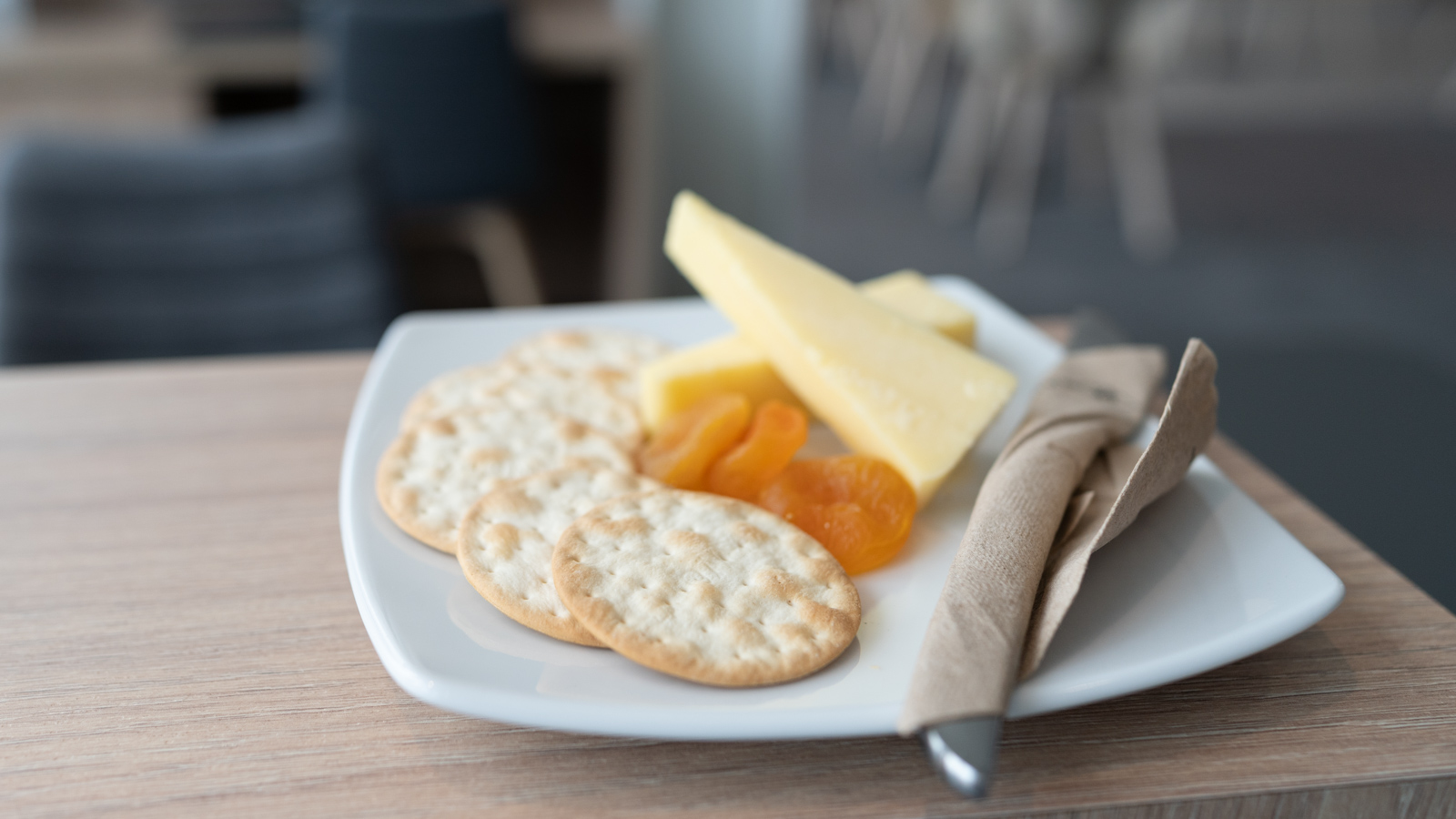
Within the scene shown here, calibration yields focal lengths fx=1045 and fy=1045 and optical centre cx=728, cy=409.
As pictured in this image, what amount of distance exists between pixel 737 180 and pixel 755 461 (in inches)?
84.3

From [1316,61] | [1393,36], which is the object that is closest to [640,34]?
[1316,61]

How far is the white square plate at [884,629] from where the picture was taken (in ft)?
1.30

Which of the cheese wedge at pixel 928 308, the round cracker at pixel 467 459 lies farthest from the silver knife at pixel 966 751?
the cheese wedge at pixel 928 308

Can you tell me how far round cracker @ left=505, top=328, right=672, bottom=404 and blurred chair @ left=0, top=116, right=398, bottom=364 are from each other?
1.83ft

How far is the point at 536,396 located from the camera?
0.69 m

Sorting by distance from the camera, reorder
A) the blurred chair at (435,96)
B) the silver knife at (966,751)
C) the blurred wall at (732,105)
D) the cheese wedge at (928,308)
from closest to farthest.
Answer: the silver knife at (966,751) → the cheese wedge at (928,308) → the blurred chair at (435,96) → the blurred wall at (732,105)

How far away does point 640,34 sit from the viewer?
8.14ft

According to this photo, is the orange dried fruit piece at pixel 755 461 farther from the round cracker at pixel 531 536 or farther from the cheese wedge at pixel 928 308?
the cheese wedge at pixel 928 308

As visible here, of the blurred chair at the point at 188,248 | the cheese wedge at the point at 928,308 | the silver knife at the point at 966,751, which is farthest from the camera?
the blurred chair at the point at 188,248

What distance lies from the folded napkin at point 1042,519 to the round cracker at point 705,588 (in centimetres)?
6

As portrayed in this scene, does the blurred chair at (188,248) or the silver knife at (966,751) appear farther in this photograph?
the blurred chair at (188,248)

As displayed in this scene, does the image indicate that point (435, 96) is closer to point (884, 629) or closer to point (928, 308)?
point (928, 308)

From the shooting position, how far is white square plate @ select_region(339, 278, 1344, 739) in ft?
1.30

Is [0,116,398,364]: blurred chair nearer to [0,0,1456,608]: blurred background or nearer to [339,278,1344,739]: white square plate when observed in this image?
[0,0,1456,608]: blurred background
